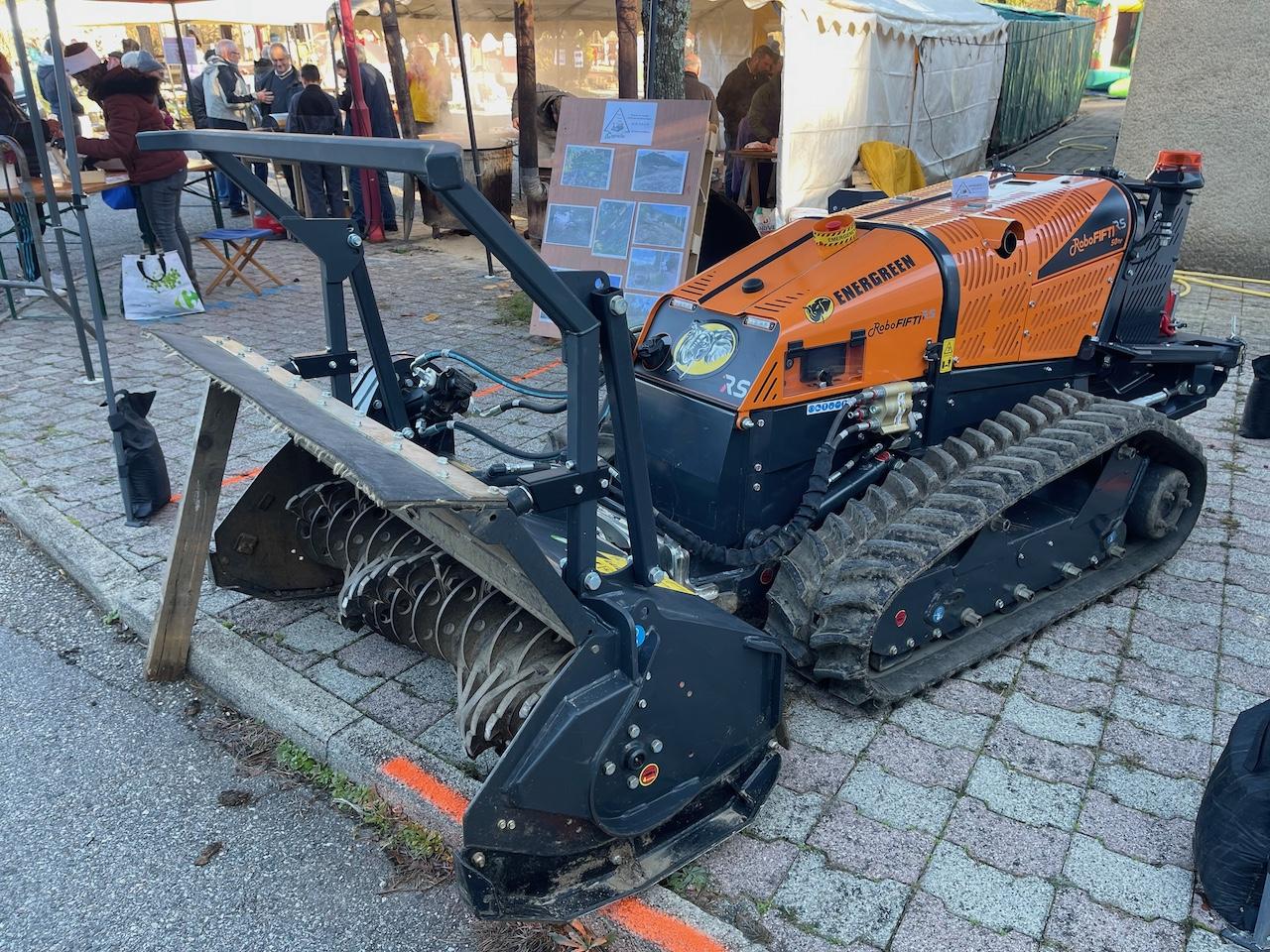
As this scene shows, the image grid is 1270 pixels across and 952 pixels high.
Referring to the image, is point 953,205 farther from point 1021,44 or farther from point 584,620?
point 1021,44

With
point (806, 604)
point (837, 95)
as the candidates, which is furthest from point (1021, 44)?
point (806, 604)

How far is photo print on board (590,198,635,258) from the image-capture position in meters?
7.71

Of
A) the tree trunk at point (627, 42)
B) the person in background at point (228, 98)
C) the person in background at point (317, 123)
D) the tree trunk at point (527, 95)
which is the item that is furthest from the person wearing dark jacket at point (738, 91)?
the person in background at point (228, 98)

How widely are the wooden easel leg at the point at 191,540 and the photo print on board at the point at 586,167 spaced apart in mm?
4906

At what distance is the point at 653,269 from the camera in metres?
7.55

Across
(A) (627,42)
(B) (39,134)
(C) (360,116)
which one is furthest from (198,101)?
(B) (39,134)

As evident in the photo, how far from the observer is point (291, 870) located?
2.97m

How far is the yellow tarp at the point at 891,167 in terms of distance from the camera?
10570 mm

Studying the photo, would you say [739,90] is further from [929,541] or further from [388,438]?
[388,438]

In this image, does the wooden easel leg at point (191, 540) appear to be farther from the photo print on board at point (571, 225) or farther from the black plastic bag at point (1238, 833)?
the photo print on board at point (571, 225)

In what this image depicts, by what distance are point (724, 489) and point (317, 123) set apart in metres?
9.05

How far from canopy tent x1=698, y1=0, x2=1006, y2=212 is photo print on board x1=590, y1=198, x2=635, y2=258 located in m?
2.21

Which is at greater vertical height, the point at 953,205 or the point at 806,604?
the point at 953,205

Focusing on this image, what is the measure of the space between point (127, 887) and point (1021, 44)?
17793mm
